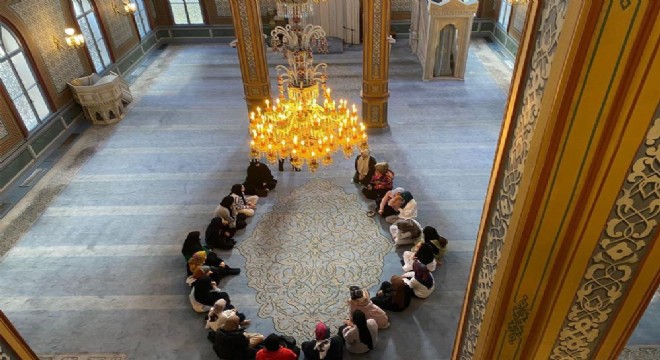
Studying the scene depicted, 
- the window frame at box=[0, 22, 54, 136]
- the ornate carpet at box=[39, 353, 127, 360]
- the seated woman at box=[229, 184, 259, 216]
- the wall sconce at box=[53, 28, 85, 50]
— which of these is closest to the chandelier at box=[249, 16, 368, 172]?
the seated woman at box=[229, 184, 259, 216]

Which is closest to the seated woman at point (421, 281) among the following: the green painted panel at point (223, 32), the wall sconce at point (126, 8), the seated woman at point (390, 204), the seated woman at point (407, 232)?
the seated woman at point (407, 232)

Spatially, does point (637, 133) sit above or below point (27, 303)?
above

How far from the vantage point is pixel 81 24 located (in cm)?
1046

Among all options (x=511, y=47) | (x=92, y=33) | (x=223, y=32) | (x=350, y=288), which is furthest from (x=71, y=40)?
(x=511, y=47)

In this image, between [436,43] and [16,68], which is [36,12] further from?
[436,43]

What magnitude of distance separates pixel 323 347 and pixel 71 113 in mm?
8377

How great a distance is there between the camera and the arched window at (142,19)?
13.2m

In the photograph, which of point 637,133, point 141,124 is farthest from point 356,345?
point 141,124

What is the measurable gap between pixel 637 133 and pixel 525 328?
1290 mm

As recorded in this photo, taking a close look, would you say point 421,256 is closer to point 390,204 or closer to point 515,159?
point 390,204

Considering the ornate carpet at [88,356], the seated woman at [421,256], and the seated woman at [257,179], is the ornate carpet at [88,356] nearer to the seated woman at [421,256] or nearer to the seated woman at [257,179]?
the seated woman at [257,179]

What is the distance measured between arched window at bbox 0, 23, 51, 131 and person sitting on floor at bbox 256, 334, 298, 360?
708 cm

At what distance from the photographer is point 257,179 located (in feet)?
24.3

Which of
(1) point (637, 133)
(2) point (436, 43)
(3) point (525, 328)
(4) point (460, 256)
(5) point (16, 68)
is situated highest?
(1) point (637, 133)
